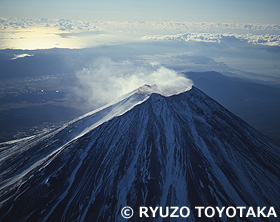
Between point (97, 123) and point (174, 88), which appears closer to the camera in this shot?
point (97, 123)

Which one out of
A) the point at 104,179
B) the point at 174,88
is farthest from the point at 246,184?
the point at 174,88

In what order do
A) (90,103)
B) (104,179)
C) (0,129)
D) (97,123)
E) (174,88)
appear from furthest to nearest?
(90,103) → (0,129) → (174,88) → (97,123) → (104,179)

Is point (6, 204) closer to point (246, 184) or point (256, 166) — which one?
point (246, 184)

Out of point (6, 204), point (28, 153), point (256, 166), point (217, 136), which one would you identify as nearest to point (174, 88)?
point (217, 136)

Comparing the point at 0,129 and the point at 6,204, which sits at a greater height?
the point at 6,204

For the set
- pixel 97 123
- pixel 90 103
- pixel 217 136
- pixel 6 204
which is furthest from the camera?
pixel 90 103

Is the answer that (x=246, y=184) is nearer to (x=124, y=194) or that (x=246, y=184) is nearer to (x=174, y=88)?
(x=124, y=194)

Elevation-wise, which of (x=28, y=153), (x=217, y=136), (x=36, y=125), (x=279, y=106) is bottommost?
(x=279, y=106)
